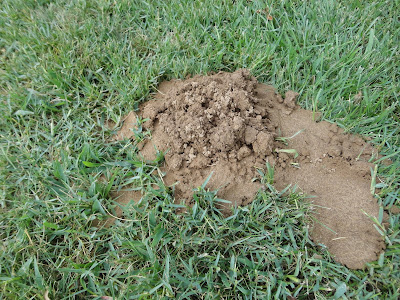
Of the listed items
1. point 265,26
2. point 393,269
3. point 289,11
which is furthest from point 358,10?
point 393,269

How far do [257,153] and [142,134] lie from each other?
864 mm

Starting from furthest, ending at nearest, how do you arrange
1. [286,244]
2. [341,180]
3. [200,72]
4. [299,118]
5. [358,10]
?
[358,10]
[200,72]
[299,118]
[341,180]
[286,244]

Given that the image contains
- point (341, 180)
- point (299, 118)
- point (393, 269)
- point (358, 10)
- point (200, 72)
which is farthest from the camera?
point (358, 10)

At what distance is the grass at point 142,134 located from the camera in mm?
1799

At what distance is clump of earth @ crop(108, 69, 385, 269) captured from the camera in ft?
6.39

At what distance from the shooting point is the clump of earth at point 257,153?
1.95 meters

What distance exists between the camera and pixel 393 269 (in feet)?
5.85

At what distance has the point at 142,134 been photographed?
7.56ft

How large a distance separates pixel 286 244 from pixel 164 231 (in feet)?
2.51

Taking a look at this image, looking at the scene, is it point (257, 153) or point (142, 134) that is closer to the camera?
point (257, 153)

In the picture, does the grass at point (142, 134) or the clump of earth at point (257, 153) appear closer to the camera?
the grass at point (142, 134)

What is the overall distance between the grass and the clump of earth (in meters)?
0.10

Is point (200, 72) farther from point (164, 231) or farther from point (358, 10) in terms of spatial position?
point (358, 10)

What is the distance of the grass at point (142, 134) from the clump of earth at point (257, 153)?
0.10 m
